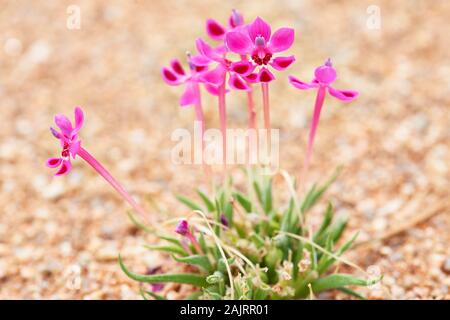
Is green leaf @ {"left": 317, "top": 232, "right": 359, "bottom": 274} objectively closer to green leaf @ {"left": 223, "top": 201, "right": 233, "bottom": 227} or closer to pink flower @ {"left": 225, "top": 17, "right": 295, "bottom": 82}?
green leaf @ {"left": 223, "top": 201, "right": 233, "bottom": 227}

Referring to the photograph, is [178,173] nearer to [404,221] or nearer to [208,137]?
[208,137]

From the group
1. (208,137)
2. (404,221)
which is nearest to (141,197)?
(208,137)

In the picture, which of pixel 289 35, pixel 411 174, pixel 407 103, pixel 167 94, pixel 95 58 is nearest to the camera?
pixel 289 35

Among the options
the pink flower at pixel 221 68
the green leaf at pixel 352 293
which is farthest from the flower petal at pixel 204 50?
the green leaf at pixel 352 293

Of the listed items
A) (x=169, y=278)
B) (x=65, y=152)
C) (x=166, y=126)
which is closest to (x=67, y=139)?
(x=65, y=152)

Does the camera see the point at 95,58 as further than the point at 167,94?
Yes
